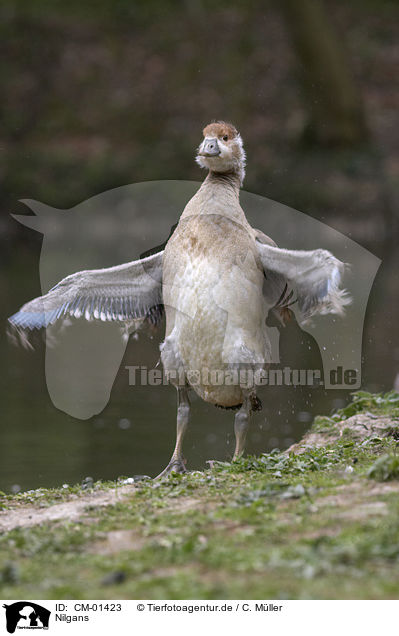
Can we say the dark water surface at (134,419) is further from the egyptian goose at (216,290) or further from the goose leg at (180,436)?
the goose leg at (180,436)

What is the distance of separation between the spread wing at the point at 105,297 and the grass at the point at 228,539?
6.67ft

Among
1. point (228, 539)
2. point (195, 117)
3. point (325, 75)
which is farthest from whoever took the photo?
point (195, 117)

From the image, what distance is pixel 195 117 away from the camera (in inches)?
1394

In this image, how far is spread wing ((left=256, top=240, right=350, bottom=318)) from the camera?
25.8ft

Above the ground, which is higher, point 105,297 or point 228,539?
point 105,297

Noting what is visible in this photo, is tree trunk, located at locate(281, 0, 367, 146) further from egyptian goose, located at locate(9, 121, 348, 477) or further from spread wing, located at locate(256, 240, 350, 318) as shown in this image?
spread wing, located at locate(256, 240, 350, 318)

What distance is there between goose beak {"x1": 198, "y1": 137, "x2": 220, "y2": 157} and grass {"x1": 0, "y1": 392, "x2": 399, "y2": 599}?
2.98 metres

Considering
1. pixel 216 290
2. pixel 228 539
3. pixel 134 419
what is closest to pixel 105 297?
pixel 216 290

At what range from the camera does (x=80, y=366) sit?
10.6 metres

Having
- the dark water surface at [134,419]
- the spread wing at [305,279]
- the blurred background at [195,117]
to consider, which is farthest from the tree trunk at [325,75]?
the spread wing at [305,279]
